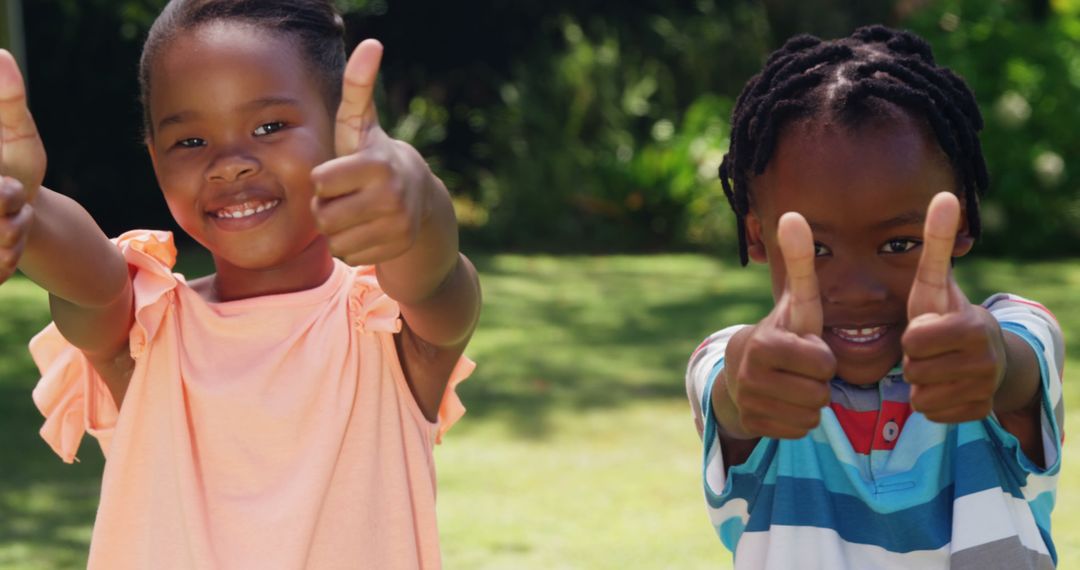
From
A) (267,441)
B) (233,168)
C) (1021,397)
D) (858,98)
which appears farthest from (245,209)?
(1021,397)

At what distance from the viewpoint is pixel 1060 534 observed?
4617 mm

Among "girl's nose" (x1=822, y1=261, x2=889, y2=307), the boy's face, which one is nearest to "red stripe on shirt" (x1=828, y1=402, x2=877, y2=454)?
the boy's face

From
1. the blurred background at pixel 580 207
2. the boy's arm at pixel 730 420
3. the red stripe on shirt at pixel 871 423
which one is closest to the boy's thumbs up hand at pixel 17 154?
the boy's arm at pixel 730 420

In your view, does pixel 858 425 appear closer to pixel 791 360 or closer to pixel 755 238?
pixel 755 238

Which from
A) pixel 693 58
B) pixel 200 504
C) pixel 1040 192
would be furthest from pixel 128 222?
pixel 200 504

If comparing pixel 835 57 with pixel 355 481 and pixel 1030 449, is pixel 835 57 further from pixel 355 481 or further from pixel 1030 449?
pixel 355 481

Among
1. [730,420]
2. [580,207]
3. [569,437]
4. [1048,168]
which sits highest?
[730,420]

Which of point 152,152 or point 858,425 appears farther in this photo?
point 152,152

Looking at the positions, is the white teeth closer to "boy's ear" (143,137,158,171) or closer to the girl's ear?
the girl's ear

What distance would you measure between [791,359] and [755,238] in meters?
0.59

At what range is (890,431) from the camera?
236cm

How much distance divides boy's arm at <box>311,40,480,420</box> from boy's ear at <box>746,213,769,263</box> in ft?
1.66

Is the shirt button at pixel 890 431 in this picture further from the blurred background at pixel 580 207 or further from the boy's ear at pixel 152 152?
the blurred background at pixel 580 207

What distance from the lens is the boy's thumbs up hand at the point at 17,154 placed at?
213 cm
